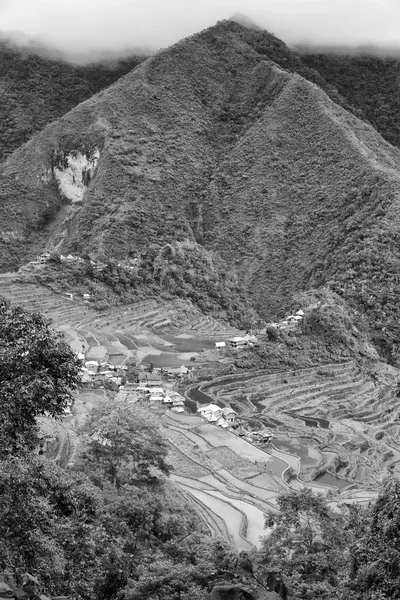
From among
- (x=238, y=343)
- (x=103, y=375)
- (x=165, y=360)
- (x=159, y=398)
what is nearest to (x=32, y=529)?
(x=159, y=398)

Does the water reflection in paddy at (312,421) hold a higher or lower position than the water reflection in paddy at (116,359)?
higher

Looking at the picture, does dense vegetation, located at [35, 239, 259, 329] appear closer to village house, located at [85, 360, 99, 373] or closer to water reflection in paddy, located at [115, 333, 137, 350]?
water reflection in paddy, located at [115, 333, 137, 350]

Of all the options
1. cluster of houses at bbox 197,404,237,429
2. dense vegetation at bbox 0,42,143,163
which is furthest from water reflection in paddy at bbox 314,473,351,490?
dense vegetation at bbox 0,42,143,163

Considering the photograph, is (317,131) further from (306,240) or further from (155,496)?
(155,496)

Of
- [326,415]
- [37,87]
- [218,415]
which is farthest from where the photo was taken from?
[37,87]

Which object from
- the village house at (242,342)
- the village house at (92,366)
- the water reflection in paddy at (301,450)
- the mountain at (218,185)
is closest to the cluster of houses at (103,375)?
the village house at (92,366)

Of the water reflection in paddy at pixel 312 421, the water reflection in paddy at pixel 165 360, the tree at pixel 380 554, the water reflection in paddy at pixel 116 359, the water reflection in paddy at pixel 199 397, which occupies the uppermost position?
the tree at pixel 380 554

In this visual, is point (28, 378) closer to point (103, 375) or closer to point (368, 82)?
point (103, 375)

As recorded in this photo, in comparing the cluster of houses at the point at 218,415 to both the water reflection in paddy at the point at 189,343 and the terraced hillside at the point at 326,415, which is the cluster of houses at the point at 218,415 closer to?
the terraced hillside at the point at 326,415
